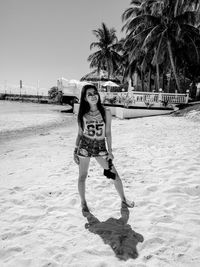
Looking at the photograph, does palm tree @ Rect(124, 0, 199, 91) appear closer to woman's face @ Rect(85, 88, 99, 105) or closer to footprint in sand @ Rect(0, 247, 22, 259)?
woman's face @ Rect(85, 88, 99, 105)

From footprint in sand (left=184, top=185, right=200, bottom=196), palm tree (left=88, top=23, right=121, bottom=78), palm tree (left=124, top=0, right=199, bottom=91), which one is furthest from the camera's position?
palm tree (left=88, top=23, right=121, bottom=78)

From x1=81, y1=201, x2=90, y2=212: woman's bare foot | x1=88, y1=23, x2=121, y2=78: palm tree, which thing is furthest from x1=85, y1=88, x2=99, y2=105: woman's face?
A: x1=88, y1=23, x2=121, y2=78: palm tree

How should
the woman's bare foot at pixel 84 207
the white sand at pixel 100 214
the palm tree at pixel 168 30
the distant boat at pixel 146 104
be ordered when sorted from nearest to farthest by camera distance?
the white sand at pixel 100 214, the woman's bare foot at pixel 84 207, the distant boat at pixel 146 104, the palm tree at pixel 168 30

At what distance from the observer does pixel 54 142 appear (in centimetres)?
921

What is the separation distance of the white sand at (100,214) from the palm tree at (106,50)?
1392 inches

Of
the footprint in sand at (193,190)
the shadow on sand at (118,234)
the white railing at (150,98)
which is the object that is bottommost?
the shadow on sand at (118,234)

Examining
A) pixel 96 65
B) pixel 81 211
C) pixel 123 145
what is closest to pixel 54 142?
pixel 123 145

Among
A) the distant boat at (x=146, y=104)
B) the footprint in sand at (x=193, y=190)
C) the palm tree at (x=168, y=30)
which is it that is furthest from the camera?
the palm tree at (x=168, y=30)

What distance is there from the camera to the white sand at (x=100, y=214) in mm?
2588

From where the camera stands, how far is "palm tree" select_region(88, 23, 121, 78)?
38.9 meters

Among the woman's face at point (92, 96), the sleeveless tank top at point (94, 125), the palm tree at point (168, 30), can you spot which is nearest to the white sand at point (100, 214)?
the sleeveless tank top at point (94, 125)

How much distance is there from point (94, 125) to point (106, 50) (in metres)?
38.3

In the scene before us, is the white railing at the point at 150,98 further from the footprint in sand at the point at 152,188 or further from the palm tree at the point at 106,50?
the palm tree at the point at 106,50

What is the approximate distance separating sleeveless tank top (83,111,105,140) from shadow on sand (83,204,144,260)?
1193 mm
